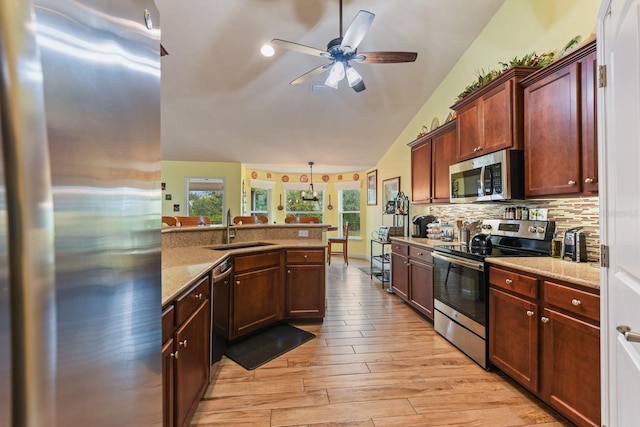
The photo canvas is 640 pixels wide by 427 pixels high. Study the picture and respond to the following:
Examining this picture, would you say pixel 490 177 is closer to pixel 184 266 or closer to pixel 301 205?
pixel 184 266

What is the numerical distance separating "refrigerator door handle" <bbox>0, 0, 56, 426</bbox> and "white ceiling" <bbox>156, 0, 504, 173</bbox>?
336cm

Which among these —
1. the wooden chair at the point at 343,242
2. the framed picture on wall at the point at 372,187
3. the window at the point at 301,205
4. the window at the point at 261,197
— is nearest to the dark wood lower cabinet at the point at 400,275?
the wooden chair at the point at 343,242

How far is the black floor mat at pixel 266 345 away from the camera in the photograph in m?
2.46

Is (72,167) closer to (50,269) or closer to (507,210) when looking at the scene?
(50,269)

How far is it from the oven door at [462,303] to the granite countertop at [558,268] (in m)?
0.24

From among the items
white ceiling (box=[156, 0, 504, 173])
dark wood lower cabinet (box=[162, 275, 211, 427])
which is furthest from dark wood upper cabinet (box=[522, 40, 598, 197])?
dark wood lower cabinet (box=[162, 275, 211, 427])

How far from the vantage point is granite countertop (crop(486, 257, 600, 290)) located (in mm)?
1623

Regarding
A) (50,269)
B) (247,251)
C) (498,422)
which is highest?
(50,269)

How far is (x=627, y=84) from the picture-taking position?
3.32ft

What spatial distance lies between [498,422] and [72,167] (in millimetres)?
2327

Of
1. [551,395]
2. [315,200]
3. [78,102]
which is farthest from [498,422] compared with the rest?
[315,200]

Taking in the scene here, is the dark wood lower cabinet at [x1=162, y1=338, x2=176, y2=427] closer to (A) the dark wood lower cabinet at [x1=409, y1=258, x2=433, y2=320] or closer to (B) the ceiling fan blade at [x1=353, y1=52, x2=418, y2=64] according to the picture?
(A) the dark wood lower cabinet at [x1=409, y1=258, x2=433, y2=320]

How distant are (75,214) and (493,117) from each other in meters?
3.01

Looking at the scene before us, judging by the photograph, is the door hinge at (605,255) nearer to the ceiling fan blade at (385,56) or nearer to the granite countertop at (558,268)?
the granite countertop at (558,268)
